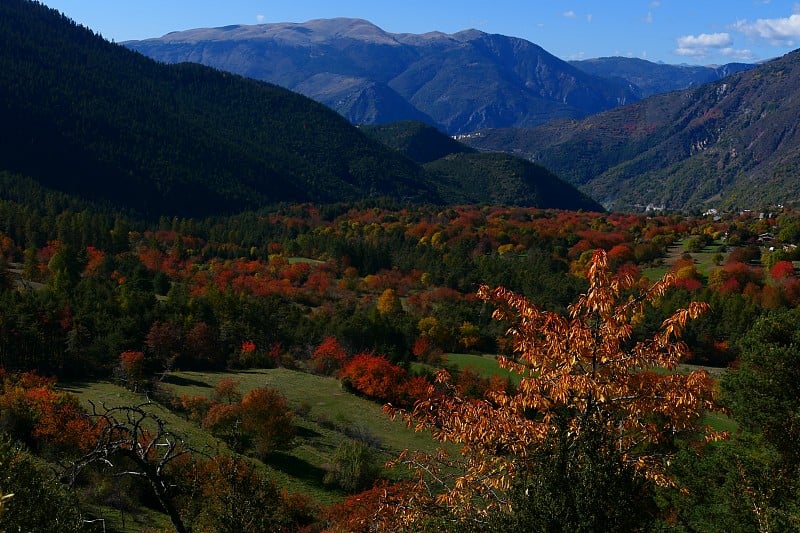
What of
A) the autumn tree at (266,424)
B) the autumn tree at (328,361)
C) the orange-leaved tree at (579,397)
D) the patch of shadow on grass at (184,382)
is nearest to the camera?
the orange-leaved tree at (579,397)

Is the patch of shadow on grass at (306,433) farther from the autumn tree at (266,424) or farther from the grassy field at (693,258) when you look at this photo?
the grassy field at (693,258)

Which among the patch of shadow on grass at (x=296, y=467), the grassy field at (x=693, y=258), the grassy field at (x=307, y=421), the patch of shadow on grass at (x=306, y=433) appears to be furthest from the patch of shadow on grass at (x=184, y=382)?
the grassy field at (x=693, y=258)

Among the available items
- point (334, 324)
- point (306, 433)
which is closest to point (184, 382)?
point (306, 433)

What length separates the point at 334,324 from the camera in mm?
79062

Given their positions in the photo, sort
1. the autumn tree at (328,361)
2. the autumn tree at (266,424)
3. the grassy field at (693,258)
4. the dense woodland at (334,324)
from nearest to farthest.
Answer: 1. the dense woodland at (334,324)
2. the autumn tree at (266,424)
3. the autumn tree at (328,361)
4. the grassy field at (693,258)

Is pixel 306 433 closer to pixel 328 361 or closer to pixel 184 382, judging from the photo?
pixel 184 382

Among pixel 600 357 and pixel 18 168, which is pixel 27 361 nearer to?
pixel 600 357

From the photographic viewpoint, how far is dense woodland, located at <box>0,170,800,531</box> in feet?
66.9

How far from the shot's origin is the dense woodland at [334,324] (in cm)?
2039

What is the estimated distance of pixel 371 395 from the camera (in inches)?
2330

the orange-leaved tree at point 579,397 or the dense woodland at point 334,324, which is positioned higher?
the orange-leaved tree at point 579,397

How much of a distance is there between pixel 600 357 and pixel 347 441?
33.2m

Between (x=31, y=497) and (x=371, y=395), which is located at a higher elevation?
(x=31, y=497)

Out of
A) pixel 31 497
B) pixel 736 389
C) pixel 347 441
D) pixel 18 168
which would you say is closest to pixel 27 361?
pixel 347 441
